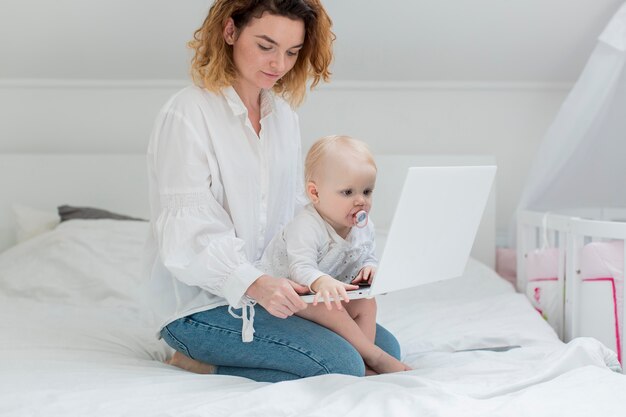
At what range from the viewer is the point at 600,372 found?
4.75ft

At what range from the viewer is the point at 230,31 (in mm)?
1689

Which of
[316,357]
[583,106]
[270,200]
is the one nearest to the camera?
[316,357]

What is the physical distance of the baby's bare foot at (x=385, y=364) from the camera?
1.63m

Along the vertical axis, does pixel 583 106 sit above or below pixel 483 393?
above

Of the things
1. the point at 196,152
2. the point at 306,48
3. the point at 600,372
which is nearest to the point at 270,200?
the point at 196,152

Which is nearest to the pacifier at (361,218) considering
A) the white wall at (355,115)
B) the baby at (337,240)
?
the baby at (337,240)

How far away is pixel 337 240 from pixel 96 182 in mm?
1690

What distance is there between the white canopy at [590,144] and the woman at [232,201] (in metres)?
1.10

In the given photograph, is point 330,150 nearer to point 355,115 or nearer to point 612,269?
point 612,269

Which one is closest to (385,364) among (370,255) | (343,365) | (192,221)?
(343,365)

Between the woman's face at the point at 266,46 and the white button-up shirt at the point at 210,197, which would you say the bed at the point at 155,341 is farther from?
the woman's face at the point at 266,46

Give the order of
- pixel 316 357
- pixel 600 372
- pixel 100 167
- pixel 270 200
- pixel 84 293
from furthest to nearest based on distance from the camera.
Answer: pixel 100 167, pixel 84 293, pixel 270 200, pixel 316 357, pixel 600 372

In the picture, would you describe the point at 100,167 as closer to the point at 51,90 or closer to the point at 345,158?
the point at 51,90

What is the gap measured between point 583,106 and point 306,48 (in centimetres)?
115
